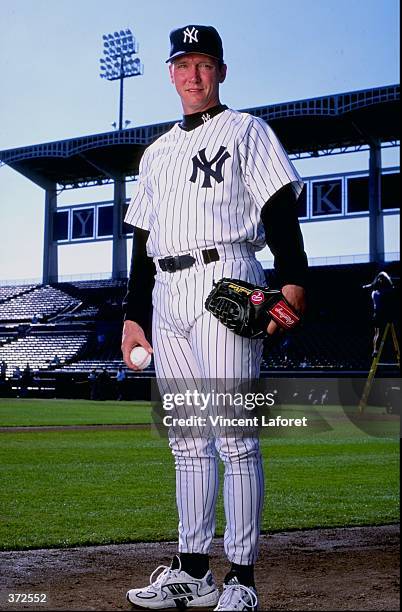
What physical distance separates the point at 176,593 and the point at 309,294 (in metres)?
15.3

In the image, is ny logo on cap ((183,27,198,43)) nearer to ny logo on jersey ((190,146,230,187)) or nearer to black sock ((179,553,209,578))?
ny logo on jersey ((190,146,230,187))

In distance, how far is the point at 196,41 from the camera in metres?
2.15

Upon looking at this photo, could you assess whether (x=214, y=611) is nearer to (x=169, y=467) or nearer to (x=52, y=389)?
(x=169, y=467)

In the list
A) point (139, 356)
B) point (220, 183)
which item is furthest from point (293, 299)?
point (139, 356)

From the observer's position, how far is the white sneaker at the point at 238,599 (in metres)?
1.88

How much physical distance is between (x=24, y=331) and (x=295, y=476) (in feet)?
48.1

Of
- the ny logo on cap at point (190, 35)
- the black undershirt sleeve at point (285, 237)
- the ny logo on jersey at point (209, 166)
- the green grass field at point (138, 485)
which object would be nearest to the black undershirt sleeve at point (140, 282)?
the ny logo on jersey at point (209, 166)

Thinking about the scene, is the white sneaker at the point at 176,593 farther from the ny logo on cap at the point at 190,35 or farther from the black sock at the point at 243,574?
the ny logo on cap at the point at 190,35

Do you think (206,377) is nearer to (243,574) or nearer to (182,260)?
(182,260)

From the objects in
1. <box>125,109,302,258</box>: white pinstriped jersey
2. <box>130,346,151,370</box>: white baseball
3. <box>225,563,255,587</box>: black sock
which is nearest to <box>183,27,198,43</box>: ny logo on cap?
<box>125,109,302,258</box>: white pinstriped jersey

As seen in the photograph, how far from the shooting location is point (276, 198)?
6.75 ft

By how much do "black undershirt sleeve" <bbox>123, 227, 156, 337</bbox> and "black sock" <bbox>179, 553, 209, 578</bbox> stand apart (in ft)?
2.05

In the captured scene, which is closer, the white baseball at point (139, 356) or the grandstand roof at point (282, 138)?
the white baseball at point (139, 356)

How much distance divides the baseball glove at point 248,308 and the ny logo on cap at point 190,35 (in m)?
0.65
